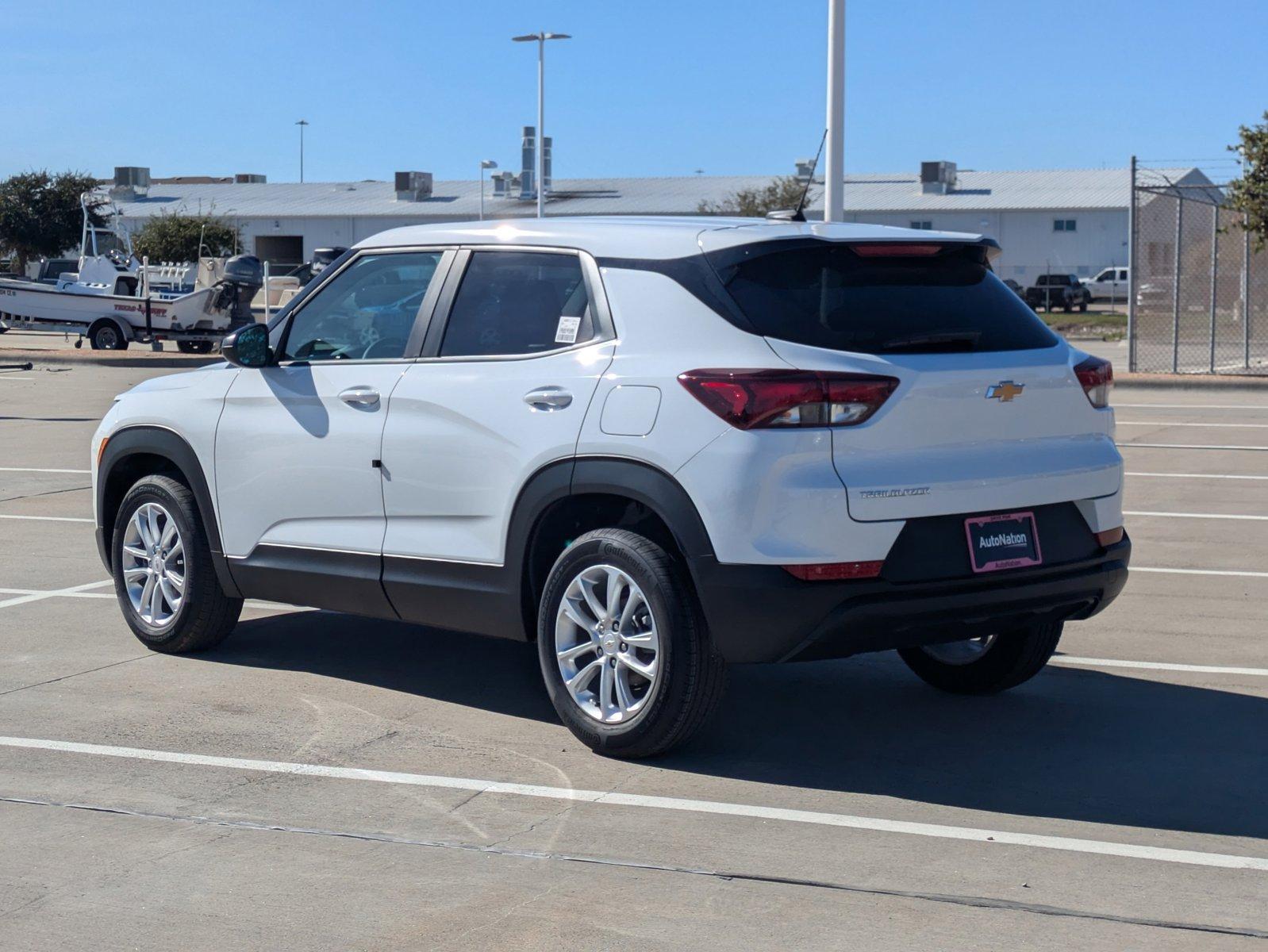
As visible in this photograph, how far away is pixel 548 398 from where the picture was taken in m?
5.82

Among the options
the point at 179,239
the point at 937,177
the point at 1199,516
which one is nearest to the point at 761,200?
the point at 937,177

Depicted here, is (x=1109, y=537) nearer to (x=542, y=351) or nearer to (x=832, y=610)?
(x=832, y=610)

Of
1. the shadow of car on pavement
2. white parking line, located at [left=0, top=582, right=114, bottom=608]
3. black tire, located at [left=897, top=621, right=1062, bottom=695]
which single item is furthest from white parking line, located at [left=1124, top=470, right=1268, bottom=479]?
white parking line, located at [left=0, top=582, right=114, bottom=608]

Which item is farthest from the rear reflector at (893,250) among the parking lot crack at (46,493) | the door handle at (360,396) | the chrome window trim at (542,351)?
the parking lot crack at (46,493)

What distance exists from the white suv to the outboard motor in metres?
25.6

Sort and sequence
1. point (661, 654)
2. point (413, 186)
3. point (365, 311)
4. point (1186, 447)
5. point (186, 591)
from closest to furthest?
point (661, 654)
point (365, 311)
point (186, 591)
point (1186, 447)
point (413, 186)

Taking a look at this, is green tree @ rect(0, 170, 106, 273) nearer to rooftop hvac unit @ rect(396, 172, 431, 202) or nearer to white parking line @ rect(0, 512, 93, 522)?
A: rooftop hvac unit @ rect(396, 172, 431, 202)

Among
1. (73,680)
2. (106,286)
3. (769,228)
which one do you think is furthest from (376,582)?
(106,286)

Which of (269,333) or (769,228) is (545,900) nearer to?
(769,228)

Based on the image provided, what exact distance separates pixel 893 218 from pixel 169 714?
66.4 m

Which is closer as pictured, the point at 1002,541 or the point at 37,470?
the point at 1002,541

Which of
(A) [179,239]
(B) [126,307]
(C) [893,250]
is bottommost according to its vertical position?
(C) [893,250]

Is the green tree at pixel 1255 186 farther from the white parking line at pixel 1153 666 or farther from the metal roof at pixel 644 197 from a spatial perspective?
the metal roof at pixel 644 197

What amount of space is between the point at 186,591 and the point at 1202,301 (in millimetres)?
39193
